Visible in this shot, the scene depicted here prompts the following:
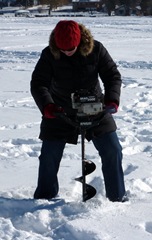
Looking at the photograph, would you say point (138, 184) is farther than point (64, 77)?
Yes

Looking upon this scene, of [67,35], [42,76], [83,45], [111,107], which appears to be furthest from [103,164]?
[67,35]

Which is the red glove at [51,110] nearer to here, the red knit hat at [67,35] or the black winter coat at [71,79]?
the black winter coat at [71,79]

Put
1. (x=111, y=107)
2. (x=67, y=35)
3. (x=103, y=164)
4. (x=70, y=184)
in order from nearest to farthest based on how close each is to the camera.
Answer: (x=67, y=35) → (x=111, y=107) → (x=103, y=164) → (x=70, y=184)

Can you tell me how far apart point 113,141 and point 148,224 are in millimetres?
739

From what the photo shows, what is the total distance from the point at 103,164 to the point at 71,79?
0.74 m

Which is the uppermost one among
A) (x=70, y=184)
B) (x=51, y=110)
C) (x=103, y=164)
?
(x=51, y=110)

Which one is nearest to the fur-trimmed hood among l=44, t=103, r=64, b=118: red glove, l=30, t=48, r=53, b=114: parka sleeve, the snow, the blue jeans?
l=30, t=48, r=53, b=114: parka sleeve

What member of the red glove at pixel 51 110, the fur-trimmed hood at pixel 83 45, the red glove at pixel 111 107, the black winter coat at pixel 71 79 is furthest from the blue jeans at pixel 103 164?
the fur-trimmed hood at pixel 83 45

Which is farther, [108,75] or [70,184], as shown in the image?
[70,184]

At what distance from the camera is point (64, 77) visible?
3871 mm

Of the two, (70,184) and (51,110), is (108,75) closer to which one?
(51,110)

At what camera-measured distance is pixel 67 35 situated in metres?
3.59

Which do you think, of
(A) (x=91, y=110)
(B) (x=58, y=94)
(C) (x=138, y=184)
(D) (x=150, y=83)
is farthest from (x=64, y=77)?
(D) (x=150, y=83)

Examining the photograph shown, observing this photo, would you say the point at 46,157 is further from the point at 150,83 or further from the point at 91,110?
the point at 150,83
